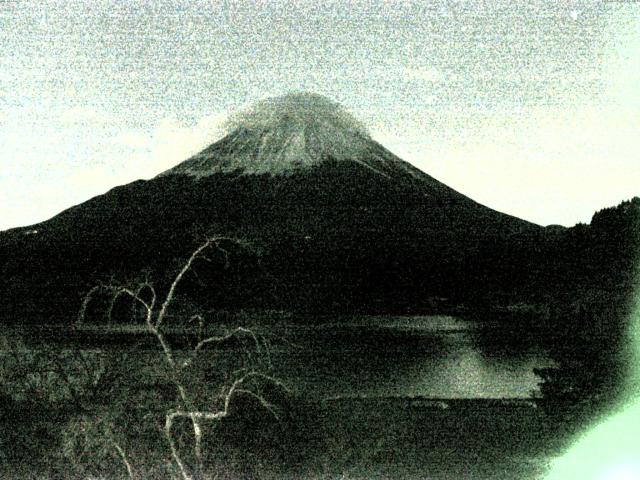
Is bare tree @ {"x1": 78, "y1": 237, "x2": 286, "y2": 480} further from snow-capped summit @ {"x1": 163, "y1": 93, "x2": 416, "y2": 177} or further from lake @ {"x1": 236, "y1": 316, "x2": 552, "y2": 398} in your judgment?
snow-capped summit @ {"x1": 163, "y1": 93, "x2": 416, "y2": 177}

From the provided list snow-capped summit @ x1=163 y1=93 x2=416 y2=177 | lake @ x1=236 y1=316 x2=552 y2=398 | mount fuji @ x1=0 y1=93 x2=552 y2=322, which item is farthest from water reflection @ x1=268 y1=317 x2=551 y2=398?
snow-capped summit @ x1=163 y1=93 x2=416 y2=177

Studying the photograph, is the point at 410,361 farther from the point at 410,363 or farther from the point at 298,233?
the point at 298,233

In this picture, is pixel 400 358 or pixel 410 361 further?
pixel 400 358

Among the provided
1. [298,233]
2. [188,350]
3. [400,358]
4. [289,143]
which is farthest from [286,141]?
[188,350]

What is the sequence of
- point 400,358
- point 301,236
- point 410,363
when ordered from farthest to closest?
point 301,236
point 400,358
point 410,363

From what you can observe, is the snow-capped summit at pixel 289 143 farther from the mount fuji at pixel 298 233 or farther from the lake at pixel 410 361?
the lake at pixel 410 361

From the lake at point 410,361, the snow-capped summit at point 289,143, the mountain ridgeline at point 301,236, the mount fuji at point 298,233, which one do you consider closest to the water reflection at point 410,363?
the lake at point 410,361

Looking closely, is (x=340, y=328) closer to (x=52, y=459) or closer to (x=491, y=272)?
(x=491, y=272)

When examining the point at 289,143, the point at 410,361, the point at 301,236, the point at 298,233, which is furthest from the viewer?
the point at 289,143
